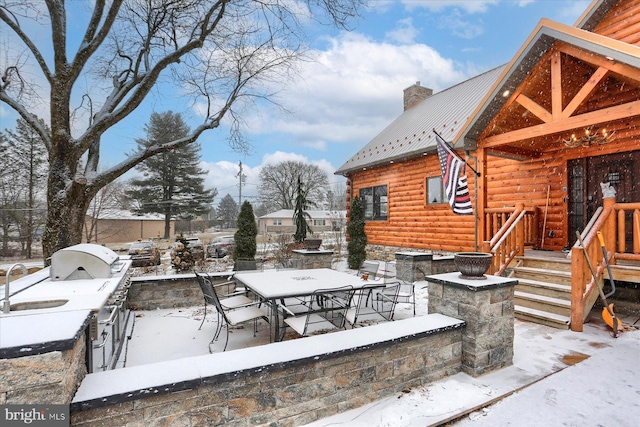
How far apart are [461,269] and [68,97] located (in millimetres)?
8867

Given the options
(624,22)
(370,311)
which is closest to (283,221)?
(624,22)

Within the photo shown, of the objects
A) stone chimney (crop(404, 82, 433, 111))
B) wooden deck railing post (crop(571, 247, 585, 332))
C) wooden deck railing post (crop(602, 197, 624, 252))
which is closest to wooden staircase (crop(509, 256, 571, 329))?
wooden deck railing post (crop(571, 247, 585, 332))

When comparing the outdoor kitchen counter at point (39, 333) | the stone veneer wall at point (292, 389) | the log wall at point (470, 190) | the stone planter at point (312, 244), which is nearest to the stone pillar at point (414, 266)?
the log wall at point (470, 190)

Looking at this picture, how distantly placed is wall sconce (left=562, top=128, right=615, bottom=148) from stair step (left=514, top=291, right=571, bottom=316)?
314cm

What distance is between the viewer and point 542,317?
479 centimetres

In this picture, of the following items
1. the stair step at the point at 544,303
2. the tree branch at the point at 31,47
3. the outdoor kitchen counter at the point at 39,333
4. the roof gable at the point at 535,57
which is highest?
the tree branch at the point at 31,47

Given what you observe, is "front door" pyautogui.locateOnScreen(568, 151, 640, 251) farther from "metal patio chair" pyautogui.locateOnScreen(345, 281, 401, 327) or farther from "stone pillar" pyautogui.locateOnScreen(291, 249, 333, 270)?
"stone pillar" pyautogui.locateOnScreen(291, 249, 333, 270)

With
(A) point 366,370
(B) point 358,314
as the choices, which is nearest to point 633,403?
(A) point 366,370

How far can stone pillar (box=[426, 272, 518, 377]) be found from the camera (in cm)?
326

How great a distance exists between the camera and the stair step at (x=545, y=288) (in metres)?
5.06

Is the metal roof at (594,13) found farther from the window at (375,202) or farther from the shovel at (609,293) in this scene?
the window at (375,202)

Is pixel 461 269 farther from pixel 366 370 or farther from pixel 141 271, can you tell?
pixel 141 271

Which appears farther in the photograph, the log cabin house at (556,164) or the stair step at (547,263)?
the stair step at (547,263)

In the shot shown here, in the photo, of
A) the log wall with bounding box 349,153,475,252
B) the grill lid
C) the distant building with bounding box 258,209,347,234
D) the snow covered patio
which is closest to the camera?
the snow covered patio
